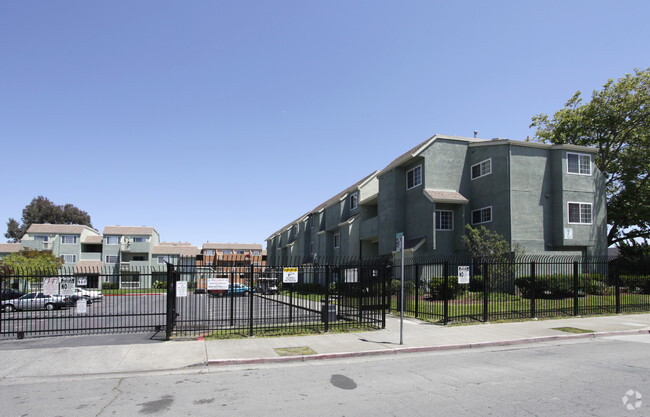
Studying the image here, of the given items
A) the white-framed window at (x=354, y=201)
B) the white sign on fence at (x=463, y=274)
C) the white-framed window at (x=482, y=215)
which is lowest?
the white sign on fence at (x=463, y=274)

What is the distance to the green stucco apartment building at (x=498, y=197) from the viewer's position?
27047 mm

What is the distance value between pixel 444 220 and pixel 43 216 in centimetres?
7994

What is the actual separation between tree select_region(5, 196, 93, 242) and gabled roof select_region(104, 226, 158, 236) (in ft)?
85.7

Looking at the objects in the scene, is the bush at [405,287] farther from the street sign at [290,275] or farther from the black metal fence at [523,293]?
the street sign at [290,275]

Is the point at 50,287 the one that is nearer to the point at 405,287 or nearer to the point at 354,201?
the point at 405,287

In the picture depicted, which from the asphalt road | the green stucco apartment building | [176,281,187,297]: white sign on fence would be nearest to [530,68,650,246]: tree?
the green stucco apartment building

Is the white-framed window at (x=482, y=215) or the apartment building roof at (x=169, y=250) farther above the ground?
the white-framed window at (x=482, y=215)

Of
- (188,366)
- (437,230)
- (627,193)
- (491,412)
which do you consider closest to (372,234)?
(437,230)

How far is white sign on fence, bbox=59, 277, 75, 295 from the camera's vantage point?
1283 centimetres

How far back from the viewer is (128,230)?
62594mm

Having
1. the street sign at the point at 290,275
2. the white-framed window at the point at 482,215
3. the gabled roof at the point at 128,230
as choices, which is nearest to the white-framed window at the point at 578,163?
the white-framed window at the point at 482,215

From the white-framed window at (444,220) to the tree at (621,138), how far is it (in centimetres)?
1667

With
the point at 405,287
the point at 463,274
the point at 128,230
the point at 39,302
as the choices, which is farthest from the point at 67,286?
the point at 128,230

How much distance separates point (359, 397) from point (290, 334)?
6878mm
